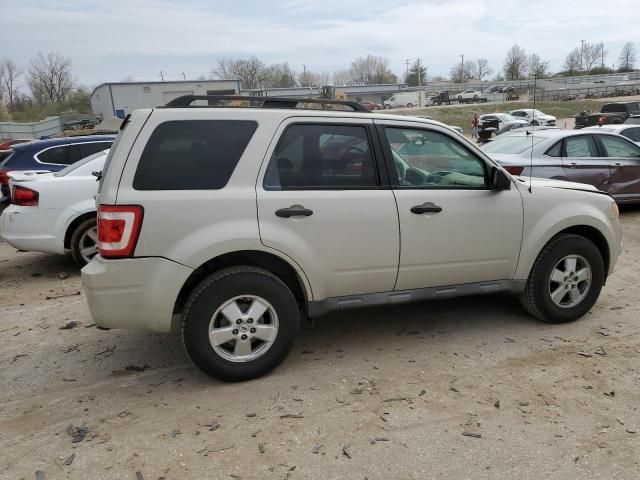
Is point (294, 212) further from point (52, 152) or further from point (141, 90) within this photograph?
point (141, 90)

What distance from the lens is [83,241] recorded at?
257 inches

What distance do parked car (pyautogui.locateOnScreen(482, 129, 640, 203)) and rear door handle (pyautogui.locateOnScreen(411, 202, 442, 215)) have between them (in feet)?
15.2

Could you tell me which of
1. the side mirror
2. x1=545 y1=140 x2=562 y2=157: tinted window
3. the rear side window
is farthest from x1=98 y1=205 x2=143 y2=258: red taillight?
x1=545 y1=140 x2=562 y2=157: tinted window

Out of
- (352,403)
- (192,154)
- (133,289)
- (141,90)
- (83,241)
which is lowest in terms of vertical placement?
(352,403)

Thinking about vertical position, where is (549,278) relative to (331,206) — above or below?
below

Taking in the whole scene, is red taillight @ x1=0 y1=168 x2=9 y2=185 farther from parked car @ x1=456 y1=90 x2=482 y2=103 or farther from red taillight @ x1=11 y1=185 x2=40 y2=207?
parked car @ x1=456 y1=90 x2=482 y2=103

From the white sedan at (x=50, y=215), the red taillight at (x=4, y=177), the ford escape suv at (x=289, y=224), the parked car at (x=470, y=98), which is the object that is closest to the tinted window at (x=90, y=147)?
the red taillight at (x=4, y=177)

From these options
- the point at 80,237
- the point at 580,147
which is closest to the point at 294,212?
Result: the point at 80,237

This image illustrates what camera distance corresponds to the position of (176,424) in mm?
3186

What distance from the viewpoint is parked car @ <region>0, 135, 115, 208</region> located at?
8.39m

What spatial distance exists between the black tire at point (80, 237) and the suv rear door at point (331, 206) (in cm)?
384

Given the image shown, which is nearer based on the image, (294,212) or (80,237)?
(294,212)

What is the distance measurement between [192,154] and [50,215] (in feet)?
12.2

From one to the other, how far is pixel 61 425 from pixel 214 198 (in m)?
1.68
